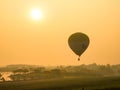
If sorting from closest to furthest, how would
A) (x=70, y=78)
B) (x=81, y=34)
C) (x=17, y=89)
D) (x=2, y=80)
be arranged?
1. (x=81, y=34)
2. (x=17, y=89)
3. (x=2, y=80)
4. (x=70, y=78)

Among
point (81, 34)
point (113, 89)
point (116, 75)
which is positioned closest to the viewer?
point (113, 89)

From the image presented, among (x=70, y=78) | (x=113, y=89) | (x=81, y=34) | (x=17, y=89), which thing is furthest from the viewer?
(x=70, y=78)

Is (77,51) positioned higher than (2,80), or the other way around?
(77,51)

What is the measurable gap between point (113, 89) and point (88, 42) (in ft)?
21.1

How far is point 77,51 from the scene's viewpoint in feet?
67.0

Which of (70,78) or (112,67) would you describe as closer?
(112,67)

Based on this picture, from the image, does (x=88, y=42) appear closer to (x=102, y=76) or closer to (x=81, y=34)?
(x=81, y=34)

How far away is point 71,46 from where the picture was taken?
20.2m

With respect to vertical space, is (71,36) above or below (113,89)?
above

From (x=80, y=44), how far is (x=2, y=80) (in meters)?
7.85

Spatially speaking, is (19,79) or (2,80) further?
(19,79)

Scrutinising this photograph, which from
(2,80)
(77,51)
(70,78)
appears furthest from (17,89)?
(70,78)

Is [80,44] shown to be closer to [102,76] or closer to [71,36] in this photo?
[71,36]

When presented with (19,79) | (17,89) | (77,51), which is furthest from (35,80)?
(77,51)
